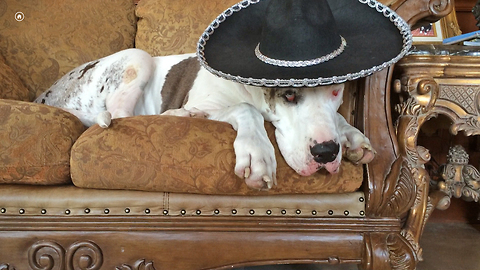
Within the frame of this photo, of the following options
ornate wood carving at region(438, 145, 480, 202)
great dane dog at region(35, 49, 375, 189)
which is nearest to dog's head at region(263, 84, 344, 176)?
great dane dog at region(35, 49, 375, 189)

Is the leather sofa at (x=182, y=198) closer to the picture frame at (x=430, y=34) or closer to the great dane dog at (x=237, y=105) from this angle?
the great dane dog at (x=237, y=105)

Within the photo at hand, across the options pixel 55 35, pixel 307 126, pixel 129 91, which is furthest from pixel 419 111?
pixel 55 35

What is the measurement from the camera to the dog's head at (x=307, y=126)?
97 cm

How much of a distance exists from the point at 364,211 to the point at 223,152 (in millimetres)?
470

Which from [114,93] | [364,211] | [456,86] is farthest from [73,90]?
[456,86]

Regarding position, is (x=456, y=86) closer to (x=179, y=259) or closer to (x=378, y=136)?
(x=378, y=136)

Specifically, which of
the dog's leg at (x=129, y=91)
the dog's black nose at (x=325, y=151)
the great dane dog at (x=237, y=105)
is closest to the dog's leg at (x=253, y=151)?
the great dane dog at (x=237, y=105)

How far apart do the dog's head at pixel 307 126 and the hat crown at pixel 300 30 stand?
12 centimetres

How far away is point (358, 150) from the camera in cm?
106

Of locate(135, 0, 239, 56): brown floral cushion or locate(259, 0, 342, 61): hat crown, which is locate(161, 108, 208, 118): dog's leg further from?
locate(135, 0, 239, 56): brown floral cushion

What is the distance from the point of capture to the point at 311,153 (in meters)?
0.98

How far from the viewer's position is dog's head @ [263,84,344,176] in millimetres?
973

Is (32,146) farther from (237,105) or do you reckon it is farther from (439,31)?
(439,31)

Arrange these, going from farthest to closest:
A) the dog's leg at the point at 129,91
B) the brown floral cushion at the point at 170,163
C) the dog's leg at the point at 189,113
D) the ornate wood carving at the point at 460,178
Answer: the ornate wood carving at the point at 460,178, the dog's leg at the point at 129,91, the dog's leg at the point at 189,113, the brown floral cushion at the point at 170,163
